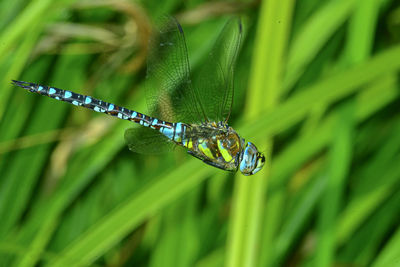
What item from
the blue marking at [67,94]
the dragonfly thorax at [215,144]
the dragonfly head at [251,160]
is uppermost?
the blue marking at [67,94]

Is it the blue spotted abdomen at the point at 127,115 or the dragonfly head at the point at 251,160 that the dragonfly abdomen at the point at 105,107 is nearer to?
the blue spotted abdomen at the point at 127,115

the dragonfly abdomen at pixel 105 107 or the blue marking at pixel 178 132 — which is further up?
the dragonfly abdomen at pixel 105 107

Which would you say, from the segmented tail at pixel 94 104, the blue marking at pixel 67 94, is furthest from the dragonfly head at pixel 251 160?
the blue marking at pixel 67 94

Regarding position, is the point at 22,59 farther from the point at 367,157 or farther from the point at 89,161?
the point at 367,157

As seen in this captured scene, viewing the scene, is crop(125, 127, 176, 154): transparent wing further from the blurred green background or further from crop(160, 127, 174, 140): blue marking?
the blurred green background

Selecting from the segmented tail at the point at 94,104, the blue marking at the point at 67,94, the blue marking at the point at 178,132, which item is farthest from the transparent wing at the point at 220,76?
the blue marking at the point at 67,94

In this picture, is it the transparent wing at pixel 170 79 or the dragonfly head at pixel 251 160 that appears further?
the transparent wing at pixel 170 79

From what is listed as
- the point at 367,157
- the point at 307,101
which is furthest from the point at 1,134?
the point at 367,157
